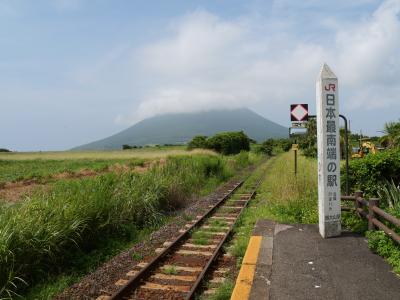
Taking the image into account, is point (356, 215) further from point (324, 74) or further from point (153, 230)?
point (153, 230)

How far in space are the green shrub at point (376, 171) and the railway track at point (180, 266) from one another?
3126 mm

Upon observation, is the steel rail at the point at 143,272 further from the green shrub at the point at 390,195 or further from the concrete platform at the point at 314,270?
the green shrub at the point at 390,195

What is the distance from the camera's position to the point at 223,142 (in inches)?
2117

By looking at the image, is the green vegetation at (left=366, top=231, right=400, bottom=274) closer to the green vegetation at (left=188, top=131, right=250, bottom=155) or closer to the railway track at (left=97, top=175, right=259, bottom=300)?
the railway track at (left=97, top=175, right=259, bottom=300)

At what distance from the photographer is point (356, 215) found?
25.7 feet

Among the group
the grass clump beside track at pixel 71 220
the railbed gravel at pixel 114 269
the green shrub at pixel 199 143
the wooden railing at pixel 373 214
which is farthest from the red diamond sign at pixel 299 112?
the green shrub at pixel 199 143

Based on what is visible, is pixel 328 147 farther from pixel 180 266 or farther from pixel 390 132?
pixel 390 132

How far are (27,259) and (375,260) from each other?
500cm

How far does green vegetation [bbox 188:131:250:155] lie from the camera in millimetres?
53656

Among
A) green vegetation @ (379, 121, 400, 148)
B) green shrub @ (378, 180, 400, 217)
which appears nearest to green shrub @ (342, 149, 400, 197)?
green shrub @ (378, 180, 400, 217)

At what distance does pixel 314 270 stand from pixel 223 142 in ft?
159

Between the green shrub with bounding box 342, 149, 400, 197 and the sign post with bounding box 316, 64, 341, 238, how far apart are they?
2548mm

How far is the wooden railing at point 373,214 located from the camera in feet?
18.3

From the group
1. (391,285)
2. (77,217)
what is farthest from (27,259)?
(391,285)
